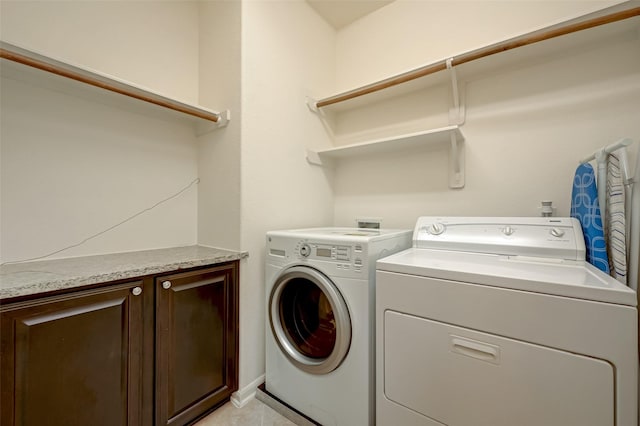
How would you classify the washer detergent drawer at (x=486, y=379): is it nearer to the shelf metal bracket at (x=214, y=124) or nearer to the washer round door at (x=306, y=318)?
the washer round door at (x=306, y=318)

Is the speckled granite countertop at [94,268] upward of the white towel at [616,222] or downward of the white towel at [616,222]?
downward

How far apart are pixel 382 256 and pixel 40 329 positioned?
4.51ft

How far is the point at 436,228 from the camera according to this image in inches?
57.7

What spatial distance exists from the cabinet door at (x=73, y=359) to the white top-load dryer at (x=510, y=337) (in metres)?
1.09

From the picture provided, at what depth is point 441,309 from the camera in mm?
931

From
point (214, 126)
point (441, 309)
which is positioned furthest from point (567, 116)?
point (214, 126)

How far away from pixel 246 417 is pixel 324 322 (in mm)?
675

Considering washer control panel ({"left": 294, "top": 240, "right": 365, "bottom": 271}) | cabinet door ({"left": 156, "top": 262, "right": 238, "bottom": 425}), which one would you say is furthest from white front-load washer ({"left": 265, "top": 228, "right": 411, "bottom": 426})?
cabinet door ({"left": 156, "top": 262, "right": 238, "bottom": 425})

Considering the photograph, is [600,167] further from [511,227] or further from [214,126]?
[214,126]

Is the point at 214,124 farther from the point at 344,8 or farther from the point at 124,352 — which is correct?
the point at 344,8

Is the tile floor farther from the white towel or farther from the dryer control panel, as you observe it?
the white towel

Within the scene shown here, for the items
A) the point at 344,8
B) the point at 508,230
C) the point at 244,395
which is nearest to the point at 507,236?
the point at 508,230

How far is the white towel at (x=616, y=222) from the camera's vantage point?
3.23 ft

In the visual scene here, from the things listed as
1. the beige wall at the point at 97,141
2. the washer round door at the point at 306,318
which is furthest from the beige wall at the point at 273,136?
the beige wall at the point at 97,141
